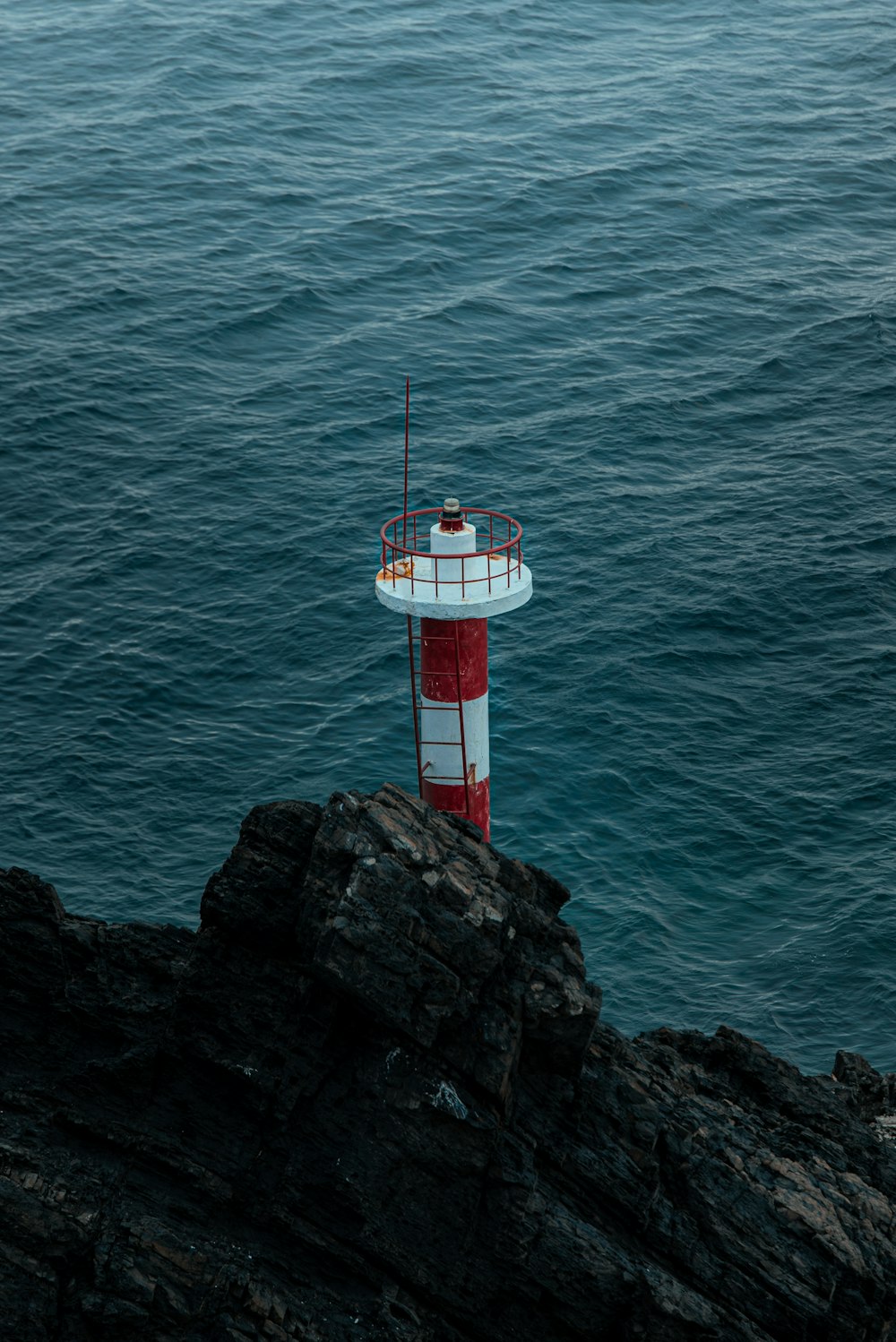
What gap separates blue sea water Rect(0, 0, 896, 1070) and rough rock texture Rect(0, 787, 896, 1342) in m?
16.5

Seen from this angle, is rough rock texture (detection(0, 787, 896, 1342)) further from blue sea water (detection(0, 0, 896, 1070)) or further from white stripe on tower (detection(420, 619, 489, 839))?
blue sea water (detection(0, 0, 896, 1070))

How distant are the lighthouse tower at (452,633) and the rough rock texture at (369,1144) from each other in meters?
6.73

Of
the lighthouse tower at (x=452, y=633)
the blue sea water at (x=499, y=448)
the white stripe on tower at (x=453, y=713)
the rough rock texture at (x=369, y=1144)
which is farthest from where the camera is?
the blue sea water at (x=499, y=448)

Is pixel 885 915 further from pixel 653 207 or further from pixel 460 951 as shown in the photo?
pixel 653 207

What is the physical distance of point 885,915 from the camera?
3947 centimetres

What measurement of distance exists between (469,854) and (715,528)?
38.1 metres

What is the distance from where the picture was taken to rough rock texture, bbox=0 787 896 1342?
17.7 m

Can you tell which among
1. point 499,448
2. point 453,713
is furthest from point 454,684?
point 499,448

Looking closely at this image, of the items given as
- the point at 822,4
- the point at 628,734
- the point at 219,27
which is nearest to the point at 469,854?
the point at 628,734

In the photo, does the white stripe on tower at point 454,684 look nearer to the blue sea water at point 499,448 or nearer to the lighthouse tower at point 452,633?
the lighthouse tower at point 452,633

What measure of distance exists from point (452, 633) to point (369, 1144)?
1099 cm

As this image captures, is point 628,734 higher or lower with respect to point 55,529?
lower

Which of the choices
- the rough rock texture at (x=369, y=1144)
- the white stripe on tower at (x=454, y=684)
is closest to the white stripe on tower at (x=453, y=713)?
the white stripe on tower at (x=454, y=684)

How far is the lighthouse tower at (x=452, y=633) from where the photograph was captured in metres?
26.9
